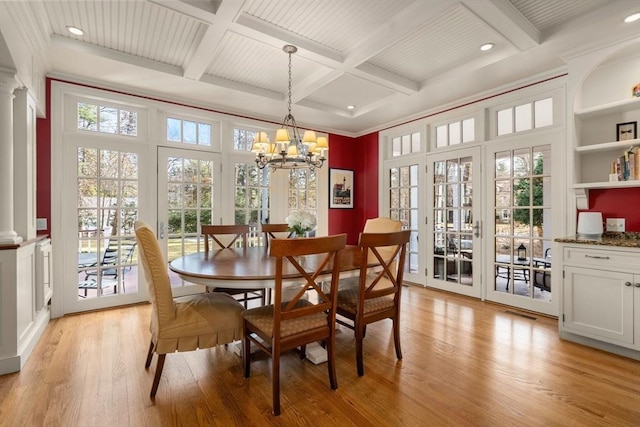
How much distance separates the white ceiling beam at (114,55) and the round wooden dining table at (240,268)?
1998 millimetres

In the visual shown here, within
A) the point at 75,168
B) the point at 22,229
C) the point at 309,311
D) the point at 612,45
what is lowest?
the point at 309,311

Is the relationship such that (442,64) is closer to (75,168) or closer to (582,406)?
(582,406)

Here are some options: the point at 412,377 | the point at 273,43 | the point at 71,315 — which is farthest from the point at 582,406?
the point at 71,315

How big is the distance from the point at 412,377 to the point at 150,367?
1.88 metres

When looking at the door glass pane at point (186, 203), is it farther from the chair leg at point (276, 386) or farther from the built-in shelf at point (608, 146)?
the built-in shelf at point (608, 146)

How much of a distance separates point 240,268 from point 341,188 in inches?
145

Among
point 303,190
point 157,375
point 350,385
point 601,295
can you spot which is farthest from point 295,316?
point 303,190

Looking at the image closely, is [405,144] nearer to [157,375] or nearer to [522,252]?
[522,252]

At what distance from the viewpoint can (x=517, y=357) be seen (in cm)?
241

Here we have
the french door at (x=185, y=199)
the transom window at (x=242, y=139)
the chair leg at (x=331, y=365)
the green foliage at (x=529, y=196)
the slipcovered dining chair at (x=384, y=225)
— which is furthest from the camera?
the transom window at (x=242, y=139)

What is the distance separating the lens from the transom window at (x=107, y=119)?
Answer: 11.4 feet

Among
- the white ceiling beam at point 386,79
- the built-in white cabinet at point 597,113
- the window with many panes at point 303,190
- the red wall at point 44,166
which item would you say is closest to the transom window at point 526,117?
the built-in white cabinet at point 597,113

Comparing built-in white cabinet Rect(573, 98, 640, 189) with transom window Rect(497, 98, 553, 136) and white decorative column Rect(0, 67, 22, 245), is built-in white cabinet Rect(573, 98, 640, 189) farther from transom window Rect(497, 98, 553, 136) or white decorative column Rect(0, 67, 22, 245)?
white decorative column Rect(0, 67, 22, 245)

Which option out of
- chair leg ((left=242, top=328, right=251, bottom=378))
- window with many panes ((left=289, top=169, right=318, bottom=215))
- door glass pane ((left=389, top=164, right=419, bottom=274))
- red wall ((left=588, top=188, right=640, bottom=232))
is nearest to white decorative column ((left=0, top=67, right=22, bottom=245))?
chair leg ((left=242, top=328, right=251, bottom=378))
